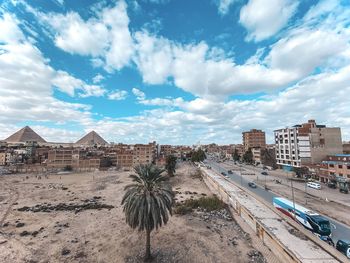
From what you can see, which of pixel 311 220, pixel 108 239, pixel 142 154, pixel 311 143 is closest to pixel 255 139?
pixel 311 143

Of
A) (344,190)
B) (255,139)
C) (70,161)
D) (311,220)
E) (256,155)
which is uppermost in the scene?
(255,139)

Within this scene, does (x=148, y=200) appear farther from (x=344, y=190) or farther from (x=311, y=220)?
(x=344, y=190)

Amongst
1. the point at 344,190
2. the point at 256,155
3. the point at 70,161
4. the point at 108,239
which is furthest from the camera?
the point at 256,155

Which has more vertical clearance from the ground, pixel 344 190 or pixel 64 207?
pixel 344 190

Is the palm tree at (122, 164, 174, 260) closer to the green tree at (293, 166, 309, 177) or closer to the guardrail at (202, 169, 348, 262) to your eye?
the guardrail at (202, 169, 348, 262)

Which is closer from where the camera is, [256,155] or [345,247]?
[345,247]

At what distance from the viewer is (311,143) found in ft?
286

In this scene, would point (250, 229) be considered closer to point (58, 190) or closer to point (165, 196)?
point (165, 196)

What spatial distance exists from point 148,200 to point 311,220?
81.4ft

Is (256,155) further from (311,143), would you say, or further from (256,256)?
(256,256)

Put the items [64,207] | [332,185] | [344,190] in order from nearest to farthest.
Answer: [64,207] → [344,190] → [332,185]

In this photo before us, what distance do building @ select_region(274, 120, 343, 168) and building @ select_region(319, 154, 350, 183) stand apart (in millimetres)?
13760

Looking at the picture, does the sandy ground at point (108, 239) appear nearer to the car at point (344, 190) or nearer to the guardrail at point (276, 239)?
the guardrail at point (276, 239)

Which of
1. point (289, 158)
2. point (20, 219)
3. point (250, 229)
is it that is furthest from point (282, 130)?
point (20, 219)
